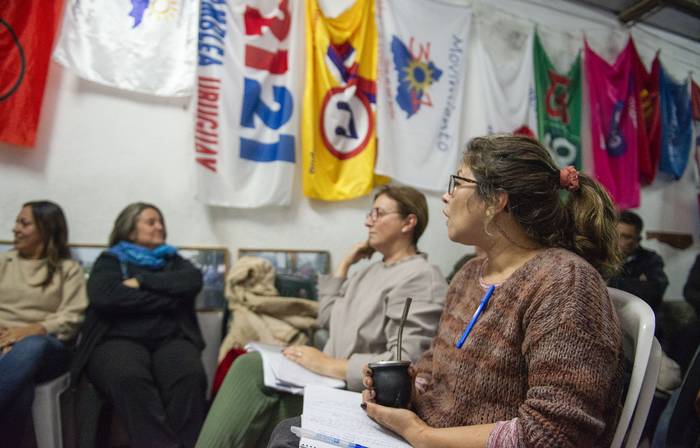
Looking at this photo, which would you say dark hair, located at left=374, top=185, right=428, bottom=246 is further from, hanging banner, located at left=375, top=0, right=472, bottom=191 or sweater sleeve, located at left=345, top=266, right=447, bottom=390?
hanging banner, located at left=375, top=0, right=472, bottom=191

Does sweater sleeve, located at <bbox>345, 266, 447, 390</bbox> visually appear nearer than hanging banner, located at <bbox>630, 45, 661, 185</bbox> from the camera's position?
Yes

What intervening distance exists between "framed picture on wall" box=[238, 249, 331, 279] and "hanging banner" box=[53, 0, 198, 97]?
1.00m

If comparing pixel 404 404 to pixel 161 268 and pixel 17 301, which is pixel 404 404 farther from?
pixel 17 301

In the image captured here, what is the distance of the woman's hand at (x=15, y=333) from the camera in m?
1.83

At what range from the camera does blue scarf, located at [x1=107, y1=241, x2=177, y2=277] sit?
218 cm

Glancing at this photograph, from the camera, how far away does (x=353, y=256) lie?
216 cm

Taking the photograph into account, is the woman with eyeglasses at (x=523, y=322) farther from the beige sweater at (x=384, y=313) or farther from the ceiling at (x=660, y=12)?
the ceiling at (x=660, y=12)

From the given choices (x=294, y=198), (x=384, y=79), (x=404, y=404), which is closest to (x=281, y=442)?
(x=404, y=404)

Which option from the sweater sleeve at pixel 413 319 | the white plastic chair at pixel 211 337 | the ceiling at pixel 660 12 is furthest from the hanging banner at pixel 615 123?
the white plastic chair at pixel 211 337

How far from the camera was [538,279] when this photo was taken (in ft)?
2.93

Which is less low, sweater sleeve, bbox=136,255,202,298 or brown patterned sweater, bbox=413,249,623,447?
brown patterned sweater, bbox=413,249,623,447

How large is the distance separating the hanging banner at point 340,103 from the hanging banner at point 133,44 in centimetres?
70

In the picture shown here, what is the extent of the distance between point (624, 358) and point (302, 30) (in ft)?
8.29

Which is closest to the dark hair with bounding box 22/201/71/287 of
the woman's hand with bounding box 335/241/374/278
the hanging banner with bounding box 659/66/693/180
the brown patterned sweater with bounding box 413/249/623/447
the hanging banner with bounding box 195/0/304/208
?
the hanging banner with bounding box 195/0/304/208
